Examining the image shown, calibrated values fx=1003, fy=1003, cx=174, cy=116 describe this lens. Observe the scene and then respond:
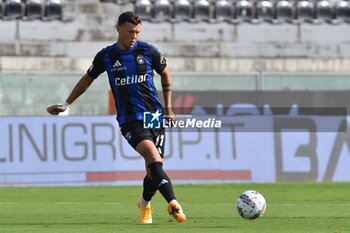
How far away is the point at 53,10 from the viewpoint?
2711 cm

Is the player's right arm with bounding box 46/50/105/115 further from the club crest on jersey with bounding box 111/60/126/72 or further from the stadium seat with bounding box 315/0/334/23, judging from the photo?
the stadium seat with bounding box 315/0/334/23

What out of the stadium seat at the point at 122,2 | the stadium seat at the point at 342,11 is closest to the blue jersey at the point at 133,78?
the stadium seat at the point at 122,2

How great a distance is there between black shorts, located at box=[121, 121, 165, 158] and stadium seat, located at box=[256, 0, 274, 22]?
1931cm

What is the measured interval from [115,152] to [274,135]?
319cm

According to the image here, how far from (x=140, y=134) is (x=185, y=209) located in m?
3.30

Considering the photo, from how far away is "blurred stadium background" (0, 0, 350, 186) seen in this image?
19.0 meters

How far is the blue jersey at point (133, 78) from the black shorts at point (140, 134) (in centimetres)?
7

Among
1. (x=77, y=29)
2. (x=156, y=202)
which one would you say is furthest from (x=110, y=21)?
(x=156, y=202)

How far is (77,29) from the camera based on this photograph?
88.1 feet

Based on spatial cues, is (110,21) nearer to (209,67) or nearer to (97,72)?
(209,67)

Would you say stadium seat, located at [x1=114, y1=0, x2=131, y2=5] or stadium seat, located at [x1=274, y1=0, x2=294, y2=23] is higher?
stadium seat, located at [x1=114, y1=0, x2=131, y2=5]

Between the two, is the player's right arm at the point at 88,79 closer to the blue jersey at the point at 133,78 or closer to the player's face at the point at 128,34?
the blue jersey at the point at 133,78

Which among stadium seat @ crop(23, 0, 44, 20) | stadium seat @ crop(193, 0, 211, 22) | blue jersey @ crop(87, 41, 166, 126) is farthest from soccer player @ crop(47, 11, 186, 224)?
stadium seat @ crop(193, 0, 211, 22)

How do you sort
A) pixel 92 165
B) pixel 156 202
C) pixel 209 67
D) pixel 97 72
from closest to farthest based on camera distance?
pixel 97 72, pixel 156 202, pixel 92 165, pixel 209 67
